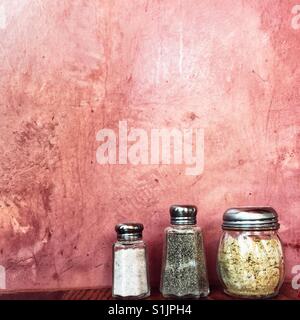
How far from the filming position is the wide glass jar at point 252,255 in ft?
3.55

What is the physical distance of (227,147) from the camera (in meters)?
1.33

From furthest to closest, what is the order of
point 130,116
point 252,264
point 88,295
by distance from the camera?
1. point 130,116
2. point 88,295
3. point 252,264

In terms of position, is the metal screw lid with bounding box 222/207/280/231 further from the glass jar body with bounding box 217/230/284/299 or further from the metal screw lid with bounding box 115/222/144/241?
the metal screw lid with bounding box 115/222/144/241

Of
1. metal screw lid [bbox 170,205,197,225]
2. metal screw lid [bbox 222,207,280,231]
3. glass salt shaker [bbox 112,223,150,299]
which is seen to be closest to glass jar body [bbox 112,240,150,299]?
glass salt shaker [bbox 112,223,150,299]

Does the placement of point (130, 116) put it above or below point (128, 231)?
above

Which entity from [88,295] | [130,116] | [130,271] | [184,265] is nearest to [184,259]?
[184,265]

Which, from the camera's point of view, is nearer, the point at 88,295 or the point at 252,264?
the point at 252,264

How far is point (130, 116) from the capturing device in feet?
4.34

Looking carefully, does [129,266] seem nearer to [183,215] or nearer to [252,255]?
[183,215]

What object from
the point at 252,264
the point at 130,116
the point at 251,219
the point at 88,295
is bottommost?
the point at 88,295

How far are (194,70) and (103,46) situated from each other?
269 mm

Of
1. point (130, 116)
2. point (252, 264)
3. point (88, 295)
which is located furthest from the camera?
point (130, 116)

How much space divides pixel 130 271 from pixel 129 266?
1cm

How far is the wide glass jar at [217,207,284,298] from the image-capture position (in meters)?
1.08
